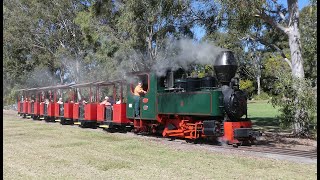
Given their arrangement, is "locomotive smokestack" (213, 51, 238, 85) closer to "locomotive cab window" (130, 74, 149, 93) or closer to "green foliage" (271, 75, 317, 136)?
"green foliage" (271, 75, 317, 136)

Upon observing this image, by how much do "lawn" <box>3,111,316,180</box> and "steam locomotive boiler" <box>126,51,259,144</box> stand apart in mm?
1429

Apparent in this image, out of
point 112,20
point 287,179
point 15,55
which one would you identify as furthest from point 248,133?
point 15,55

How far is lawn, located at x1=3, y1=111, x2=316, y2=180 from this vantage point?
6.86m

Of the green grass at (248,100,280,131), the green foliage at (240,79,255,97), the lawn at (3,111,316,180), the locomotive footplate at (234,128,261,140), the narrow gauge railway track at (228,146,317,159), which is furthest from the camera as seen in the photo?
the green foliage at (240,79,255,97)

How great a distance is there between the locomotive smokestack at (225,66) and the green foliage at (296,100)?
5.46ft

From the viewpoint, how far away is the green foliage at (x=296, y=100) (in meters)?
11.1

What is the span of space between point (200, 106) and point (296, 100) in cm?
289

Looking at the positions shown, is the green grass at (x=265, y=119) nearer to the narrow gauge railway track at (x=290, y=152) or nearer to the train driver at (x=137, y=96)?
the narrow gauge railway track at (x=290, y=152)

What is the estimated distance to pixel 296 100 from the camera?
463 inches

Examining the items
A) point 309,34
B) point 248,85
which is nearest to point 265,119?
point 309,34

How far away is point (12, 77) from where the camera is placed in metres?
39.0

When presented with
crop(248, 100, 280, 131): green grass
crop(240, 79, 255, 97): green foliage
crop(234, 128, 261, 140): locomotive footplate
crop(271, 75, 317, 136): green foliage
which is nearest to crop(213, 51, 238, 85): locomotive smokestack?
crop(234, 128, 261, 140): locomotive footplate

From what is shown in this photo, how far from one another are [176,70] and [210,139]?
Answer: 242 centimetres

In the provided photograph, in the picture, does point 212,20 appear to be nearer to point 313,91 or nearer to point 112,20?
point 313,91
